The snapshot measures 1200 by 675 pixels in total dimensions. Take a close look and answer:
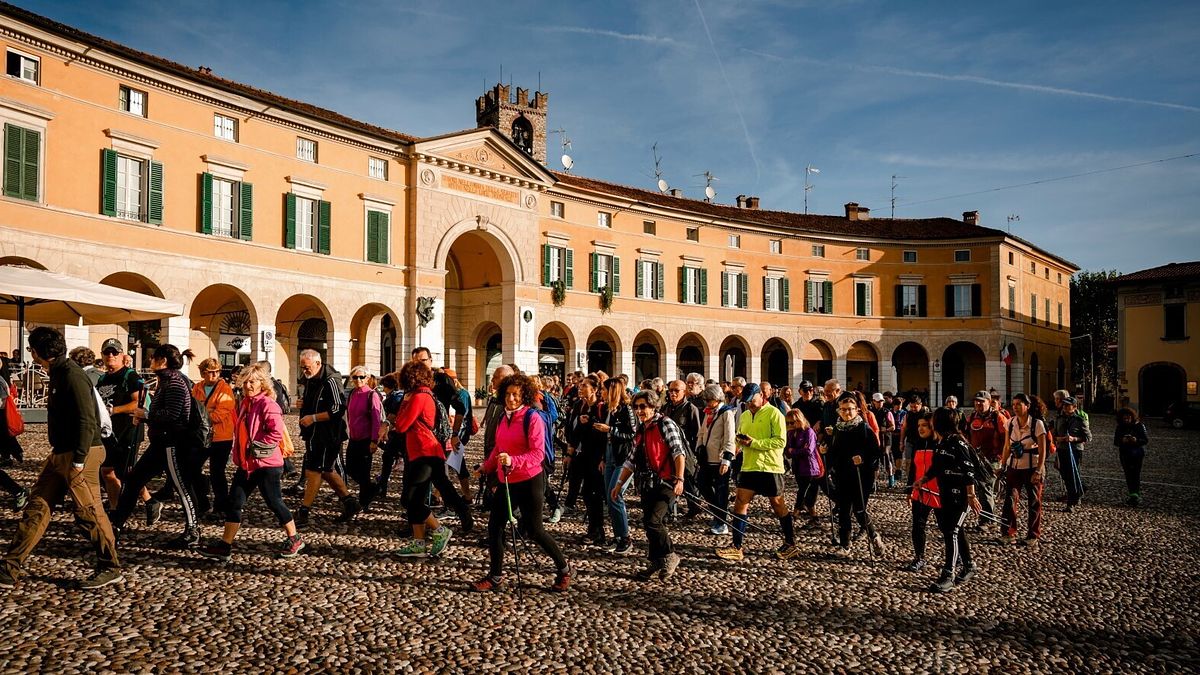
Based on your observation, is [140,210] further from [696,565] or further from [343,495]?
[696,565]

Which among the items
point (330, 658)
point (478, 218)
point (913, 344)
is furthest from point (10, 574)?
point (913, 344)

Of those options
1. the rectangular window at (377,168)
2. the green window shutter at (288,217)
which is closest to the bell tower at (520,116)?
the rectangular window at (377,168)

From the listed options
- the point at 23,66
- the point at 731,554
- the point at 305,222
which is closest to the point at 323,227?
the point at 305,222

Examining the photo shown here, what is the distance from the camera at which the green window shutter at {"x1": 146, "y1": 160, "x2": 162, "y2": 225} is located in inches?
803

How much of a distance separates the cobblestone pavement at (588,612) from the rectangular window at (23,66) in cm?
1484

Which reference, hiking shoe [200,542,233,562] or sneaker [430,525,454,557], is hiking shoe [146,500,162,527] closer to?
hiking shoe [200,542,233,562]

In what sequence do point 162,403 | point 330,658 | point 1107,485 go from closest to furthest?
point 330,658
point 162,403
point 1107,485

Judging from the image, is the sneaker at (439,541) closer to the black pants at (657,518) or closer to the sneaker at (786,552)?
the black pants at (657,518)

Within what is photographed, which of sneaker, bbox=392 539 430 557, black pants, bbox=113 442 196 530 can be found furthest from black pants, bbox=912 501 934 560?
black pants, bbox=113 442 196 530

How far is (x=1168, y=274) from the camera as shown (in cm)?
3528

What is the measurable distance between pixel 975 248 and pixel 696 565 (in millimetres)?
39129

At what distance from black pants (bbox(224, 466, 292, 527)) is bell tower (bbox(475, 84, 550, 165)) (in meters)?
31.6

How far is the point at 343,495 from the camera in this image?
26.4 feet

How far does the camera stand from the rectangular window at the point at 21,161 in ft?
57.8
